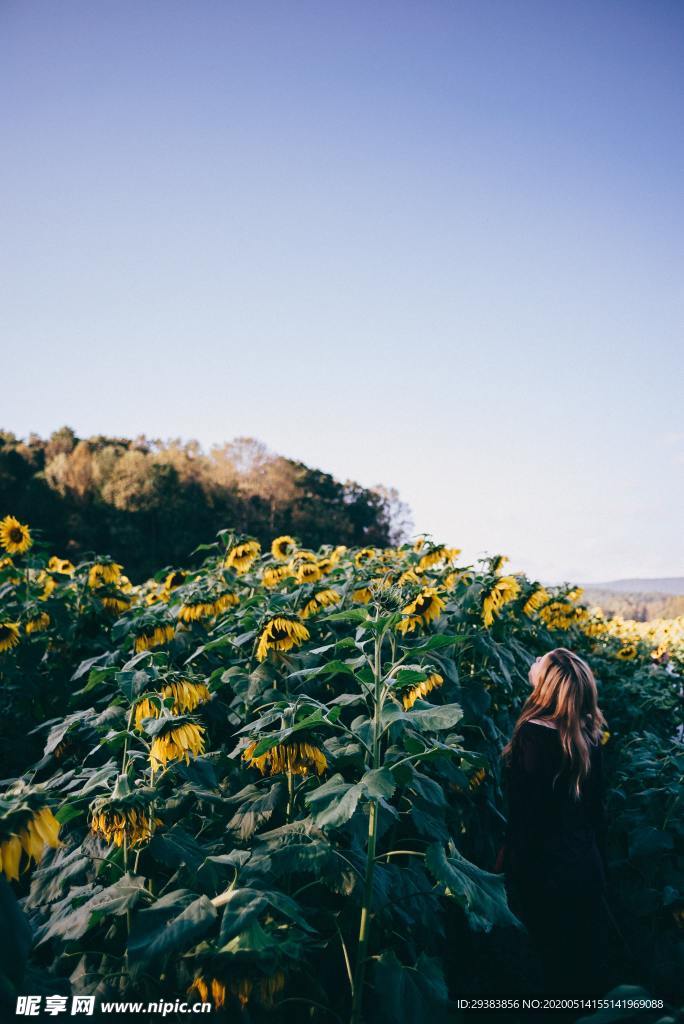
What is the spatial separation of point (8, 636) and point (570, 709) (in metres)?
3.10

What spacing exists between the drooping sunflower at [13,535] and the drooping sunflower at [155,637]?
2.23 metres

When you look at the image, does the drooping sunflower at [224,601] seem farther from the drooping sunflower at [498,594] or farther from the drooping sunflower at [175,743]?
the drooping sunflower at [175,743]

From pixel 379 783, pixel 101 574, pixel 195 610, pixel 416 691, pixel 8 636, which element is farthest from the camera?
A: pixel 101 574

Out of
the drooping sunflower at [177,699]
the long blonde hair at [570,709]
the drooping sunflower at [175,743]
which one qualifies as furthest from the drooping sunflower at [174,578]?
A: the drooping sunflower at [175,743]

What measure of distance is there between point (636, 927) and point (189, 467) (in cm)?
2375

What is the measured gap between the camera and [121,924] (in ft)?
6.14

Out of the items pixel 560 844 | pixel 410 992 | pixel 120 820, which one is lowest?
pixel 560 844

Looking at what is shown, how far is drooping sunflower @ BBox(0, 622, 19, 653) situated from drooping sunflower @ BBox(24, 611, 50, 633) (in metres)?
0.22

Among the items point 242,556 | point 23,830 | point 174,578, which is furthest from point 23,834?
point 174,578

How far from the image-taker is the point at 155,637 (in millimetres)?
3043

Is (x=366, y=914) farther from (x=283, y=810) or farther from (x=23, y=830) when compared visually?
(x=23, y=830)

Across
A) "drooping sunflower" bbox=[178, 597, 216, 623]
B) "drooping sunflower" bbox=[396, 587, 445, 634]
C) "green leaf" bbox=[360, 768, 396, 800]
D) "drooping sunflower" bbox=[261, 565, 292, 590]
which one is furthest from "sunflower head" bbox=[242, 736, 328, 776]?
"drooping sunflower" bbox=[261, 565, 292, 590]

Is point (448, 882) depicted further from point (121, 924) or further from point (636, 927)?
point (636, 927)

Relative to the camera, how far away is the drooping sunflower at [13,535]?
193 inches
